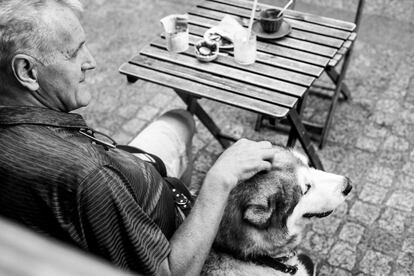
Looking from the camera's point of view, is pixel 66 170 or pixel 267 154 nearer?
pixel 66 170

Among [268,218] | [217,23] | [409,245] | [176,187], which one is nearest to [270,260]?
[268,218]

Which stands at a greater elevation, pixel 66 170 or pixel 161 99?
pixel 66 170

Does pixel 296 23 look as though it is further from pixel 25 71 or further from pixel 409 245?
pixel 25 71

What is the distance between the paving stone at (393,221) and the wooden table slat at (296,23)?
1.49 m

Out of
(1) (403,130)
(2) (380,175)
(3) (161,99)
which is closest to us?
(2) (380,175)

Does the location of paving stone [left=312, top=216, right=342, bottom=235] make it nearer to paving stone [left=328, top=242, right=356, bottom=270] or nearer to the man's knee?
paving stone [left=328, top=242, right=356, bottom=270]

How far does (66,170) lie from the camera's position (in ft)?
5.99

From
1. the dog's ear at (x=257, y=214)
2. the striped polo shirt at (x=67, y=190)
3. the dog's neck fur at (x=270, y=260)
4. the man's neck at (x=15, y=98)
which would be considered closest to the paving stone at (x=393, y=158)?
the dog's neck fur at (x=270, y=260)

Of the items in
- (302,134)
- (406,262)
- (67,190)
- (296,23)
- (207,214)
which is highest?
(67,190)

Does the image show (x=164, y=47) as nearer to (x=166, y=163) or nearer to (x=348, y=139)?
(x=166, y=163)

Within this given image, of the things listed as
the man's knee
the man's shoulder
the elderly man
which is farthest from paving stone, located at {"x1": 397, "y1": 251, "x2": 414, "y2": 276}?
the man's shoulder

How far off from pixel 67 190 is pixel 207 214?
71 cm

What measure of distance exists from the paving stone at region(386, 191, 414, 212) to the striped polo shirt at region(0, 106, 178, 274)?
2.65 meters

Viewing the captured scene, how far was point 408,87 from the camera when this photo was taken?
506cm
